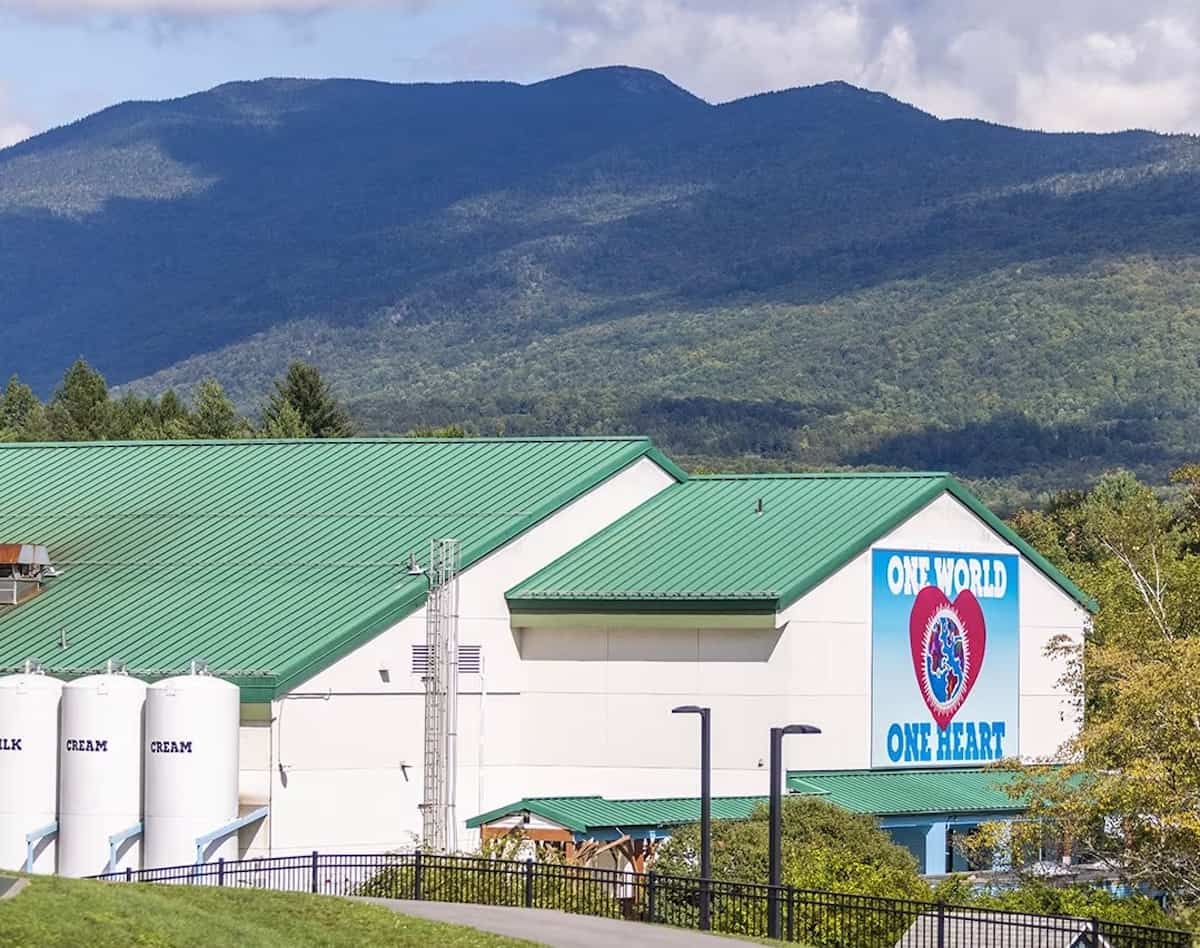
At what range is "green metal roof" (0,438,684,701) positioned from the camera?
51.5 metres

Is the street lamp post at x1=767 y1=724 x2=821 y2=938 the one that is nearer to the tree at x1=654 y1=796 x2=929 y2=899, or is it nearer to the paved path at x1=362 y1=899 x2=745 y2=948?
the paved path at x1=362 y1=899 x2=745 y2=948

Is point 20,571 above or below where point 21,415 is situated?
below

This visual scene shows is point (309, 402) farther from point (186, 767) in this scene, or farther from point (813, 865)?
point (813, 865)

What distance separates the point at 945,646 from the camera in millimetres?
58031

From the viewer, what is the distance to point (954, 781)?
57031mm

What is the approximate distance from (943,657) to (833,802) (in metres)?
8.15

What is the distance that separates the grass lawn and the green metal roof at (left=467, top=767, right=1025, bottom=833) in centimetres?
1566

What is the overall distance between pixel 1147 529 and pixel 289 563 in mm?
29955

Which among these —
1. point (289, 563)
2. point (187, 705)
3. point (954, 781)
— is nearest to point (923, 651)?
point (954, 781)

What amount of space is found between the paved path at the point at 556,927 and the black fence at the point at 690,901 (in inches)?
39.1

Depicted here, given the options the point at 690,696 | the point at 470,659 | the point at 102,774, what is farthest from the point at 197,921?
the point at 690,696

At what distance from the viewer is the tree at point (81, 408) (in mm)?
137125

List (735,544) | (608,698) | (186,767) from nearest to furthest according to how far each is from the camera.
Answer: (186,767) → (608,698) → (735,544)

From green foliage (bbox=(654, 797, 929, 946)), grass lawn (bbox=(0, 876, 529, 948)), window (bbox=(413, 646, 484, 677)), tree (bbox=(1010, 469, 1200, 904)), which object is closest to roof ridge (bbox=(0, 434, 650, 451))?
window (bbox=(413, 646, 484, 677))
